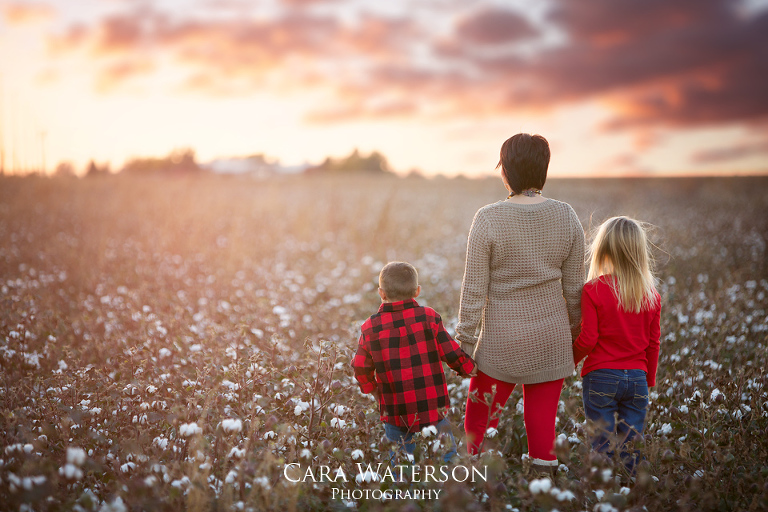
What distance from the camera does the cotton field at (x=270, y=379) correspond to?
2.34m

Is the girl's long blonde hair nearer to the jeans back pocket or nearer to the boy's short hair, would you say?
the jeans back pocket

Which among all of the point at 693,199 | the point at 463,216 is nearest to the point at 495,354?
the point at 463,216

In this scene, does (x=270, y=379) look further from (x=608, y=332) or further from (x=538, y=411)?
(x=608, y=332)

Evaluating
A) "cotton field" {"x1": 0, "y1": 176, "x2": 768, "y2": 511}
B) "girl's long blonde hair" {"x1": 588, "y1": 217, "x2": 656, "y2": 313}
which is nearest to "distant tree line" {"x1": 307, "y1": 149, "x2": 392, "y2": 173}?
"cotton field" {"x1": 0, "y1": 176, "x2": 768, "y2": 511}

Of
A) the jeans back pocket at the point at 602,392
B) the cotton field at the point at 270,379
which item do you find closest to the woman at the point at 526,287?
the jeans back pocket at the point at 602,392

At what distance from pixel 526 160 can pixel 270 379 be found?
2.35 m

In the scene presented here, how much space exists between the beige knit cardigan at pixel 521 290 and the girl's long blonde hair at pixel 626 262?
0.29 metres

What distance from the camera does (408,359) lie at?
113 inches

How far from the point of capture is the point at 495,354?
2777mm

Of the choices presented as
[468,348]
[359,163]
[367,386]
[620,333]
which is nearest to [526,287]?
[468,348]

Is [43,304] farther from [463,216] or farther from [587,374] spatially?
[463,216]

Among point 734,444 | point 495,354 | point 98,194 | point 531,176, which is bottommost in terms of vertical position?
point 734,444

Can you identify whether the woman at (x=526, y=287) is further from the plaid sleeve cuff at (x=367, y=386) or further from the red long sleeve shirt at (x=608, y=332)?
the plaid sleeve cuff at (x=367, y=386)

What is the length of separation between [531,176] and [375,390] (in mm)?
1627
